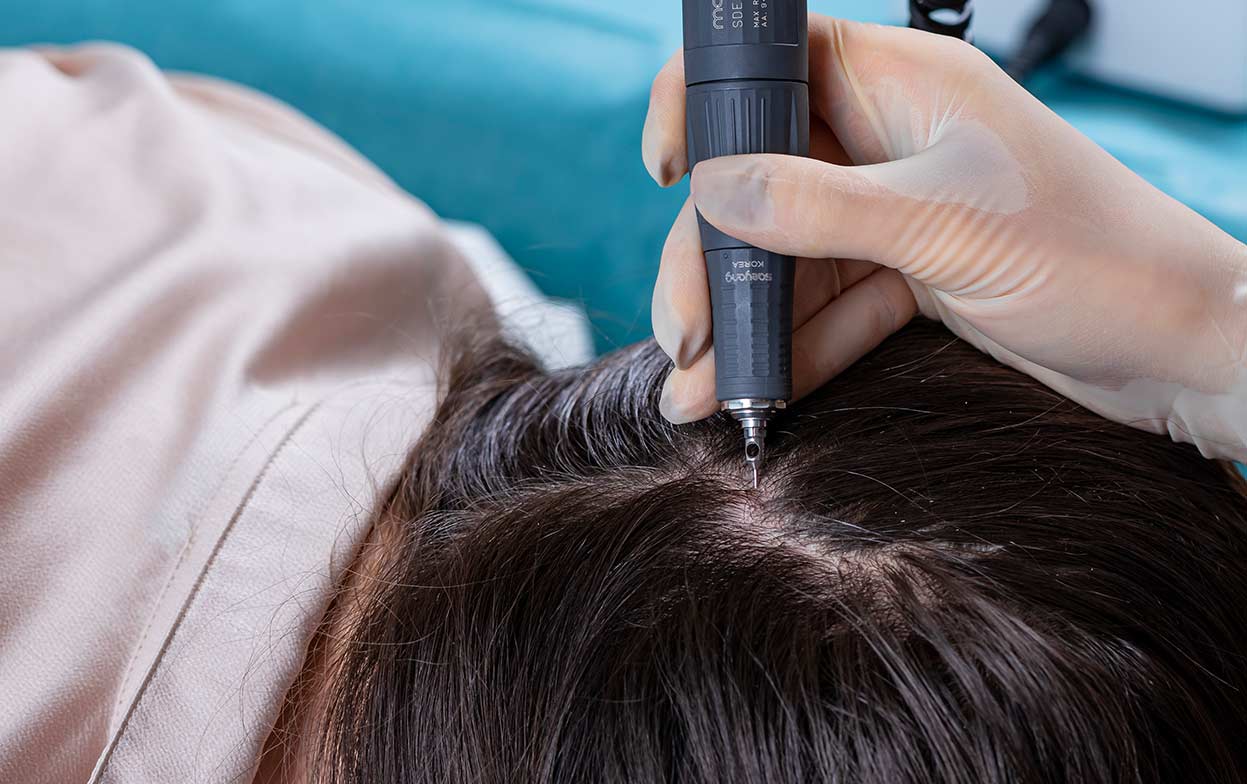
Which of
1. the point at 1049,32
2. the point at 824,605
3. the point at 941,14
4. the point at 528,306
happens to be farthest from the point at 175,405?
the point at 1049,32

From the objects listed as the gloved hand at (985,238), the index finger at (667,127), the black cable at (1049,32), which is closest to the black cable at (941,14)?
the gloved hand at (985,238)

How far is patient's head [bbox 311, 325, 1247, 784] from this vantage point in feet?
1.55

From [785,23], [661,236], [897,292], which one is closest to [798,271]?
[897,292]

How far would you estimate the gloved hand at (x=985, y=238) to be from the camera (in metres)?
0.57

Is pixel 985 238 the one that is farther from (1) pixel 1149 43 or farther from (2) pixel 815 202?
(1) pixel 1149 43

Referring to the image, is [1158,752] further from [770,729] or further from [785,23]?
[785,23]

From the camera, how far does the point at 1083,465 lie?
565 mm

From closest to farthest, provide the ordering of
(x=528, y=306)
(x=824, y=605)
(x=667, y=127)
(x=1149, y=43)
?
(x=824, y=605) < (x=667, y=127) < (x=528, y=306) < (x=1149, y=43)

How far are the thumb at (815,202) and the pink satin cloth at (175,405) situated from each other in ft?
0.97

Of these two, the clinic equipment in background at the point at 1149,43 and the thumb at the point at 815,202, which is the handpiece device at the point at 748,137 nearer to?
the thumb at the point at 815,202

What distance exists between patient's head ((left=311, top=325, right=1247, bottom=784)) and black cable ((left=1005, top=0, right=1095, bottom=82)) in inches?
33.2

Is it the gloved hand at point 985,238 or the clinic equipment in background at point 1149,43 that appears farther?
the clinic equipment in background at point 1149,43

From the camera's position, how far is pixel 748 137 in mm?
556

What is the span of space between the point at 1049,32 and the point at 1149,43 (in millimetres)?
132
